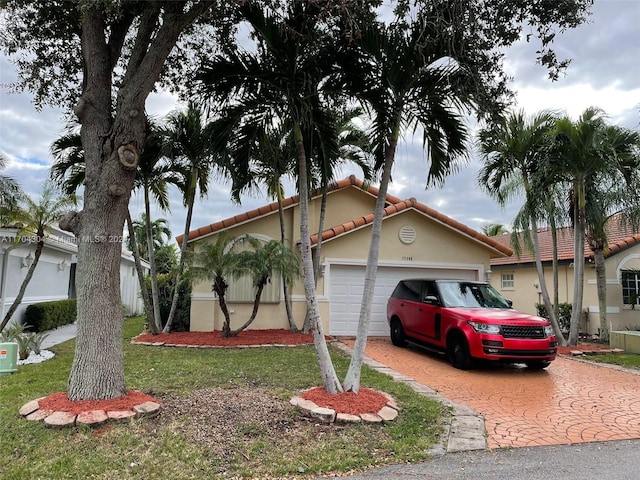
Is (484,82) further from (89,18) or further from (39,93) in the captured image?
(39,93)

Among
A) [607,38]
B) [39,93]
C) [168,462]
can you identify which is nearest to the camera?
[168,462]

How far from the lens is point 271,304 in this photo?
13.4 m

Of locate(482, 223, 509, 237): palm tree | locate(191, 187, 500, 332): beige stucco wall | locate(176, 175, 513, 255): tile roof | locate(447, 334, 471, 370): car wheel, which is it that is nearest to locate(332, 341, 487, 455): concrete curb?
locate(447, 334, 471, 370): car wheel

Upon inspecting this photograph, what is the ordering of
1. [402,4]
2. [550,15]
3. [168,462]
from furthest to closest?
[550,15] < [402,4] < [168,462]

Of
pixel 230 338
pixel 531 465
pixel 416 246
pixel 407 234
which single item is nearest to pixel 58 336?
pixel 230 338

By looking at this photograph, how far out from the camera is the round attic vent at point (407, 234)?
1367 centimetres

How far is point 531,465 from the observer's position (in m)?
4.30

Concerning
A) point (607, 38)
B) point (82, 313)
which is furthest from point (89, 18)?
point (607, 38)

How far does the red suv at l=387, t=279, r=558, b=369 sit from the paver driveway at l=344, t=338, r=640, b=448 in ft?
1.31

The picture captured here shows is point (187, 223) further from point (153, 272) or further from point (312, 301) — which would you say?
point (312, 301)

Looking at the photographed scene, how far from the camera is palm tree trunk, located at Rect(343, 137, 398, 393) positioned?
235 inches

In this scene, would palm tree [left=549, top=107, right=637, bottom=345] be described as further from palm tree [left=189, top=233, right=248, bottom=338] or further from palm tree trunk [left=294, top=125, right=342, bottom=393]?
palm tree [left=189, top=233, right=248, bottom=338]

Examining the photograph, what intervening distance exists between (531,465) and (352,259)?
914 centimetres

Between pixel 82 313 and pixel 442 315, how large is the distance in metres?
6.96
